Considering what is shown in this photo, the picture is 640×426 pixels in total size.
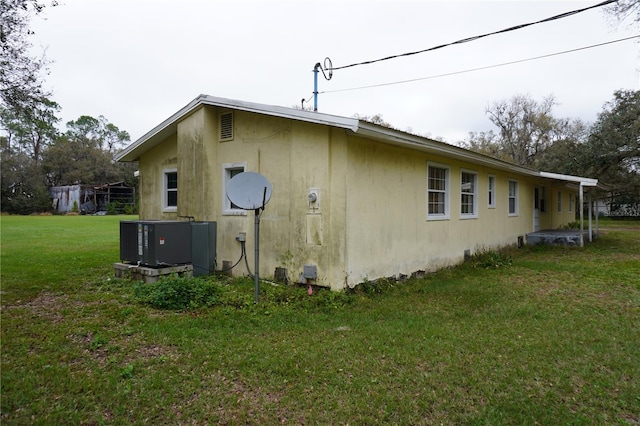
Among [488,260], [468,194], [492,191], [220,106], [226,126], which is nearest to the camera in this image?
[220,106]

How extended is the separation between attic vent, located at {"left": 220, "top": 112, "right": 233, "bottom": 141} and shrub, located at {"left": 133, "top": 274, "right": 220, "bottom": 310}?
3.26 m

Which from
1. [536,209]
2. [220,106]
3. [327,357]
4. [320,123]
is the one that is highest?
[220,106]

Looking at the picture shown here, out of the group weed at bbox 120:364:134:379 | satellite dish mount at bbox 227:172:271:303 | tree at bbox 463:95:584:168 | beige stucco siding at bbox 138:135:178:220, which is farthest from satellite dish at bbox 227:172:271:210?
tree at bbox 463:95:584:168

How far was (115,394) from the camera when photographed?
3.17 meters

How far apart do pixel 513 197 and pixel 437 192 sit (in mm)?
5911

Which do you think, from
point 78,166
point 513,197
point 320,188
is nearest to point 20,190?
point 78,166

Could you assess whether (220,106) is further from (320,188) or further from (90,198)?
(90,198)

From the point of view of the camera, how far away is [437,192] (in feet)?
30.2

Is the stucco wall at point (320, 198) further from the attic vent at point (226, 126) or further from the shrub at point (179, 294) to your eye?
the shrub at point (179, 294)

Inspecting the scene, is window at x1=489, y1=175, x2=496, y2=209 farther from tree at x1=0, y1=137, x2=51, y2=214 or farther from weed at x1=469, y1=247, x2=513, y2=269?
tree at x1=0, y1=137, x2=51, y2=214

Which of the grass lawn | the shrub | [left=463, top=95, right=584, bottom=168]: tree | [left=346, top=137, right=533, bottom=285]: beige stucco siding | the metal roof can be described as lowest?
the grass lawn

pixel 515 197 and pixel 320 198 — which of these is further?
pixel 515 197

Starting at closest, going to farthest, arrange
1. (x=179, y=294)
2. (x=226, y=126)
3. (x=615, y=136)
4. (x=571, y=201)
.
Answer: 1. (x=179, y=294)
2. (x=226, y=126)
3. (x=615, y=136)
4. (x=571, y=201)

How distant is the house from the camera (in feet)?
21.5
